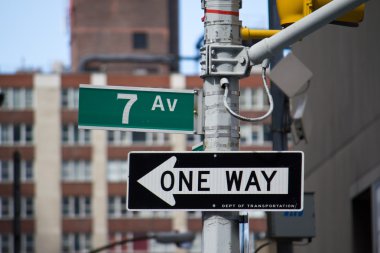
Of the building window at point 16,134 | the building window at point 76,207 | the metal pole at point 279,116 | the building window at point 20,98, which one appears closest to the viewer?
the metal pole at point 279,116

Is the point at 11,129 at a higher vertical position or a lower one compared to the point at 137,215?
higher

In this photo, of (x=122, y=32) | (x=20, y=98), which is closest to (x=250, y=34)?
(x=20, y=98)

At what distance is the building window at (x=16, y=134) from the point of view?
10056 centimetres

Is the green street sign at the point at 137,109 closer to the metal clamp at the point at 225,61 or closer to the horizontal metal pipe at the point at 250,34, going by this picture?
the metal clamp at the point at 225,61

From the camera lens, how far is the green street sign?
29.8 feet

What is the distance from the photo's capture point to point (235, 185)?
8.71 meters

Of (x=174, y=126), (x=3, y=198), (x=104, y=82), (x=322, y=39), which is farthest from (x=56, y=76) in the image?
(x=174, y=126)

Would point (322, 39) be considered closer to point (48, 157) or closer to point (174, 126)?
point (174, 126)

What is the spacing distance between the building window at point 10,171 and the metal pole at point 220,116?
91.0 meters

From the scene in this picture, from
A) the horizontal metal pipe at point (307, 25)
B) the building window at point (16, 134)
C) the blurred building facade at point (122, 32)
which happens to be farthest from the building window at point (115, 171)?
the horizontal metal pipe at point (307, 25)

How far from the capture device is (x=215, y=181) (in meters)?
8.76

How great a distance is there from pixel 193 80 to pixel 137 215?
11.7m

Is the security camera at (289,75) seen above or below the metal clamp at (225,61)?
above

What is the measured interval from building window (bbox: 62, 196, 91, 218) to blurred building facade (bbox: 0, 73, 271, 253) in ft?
0.21
